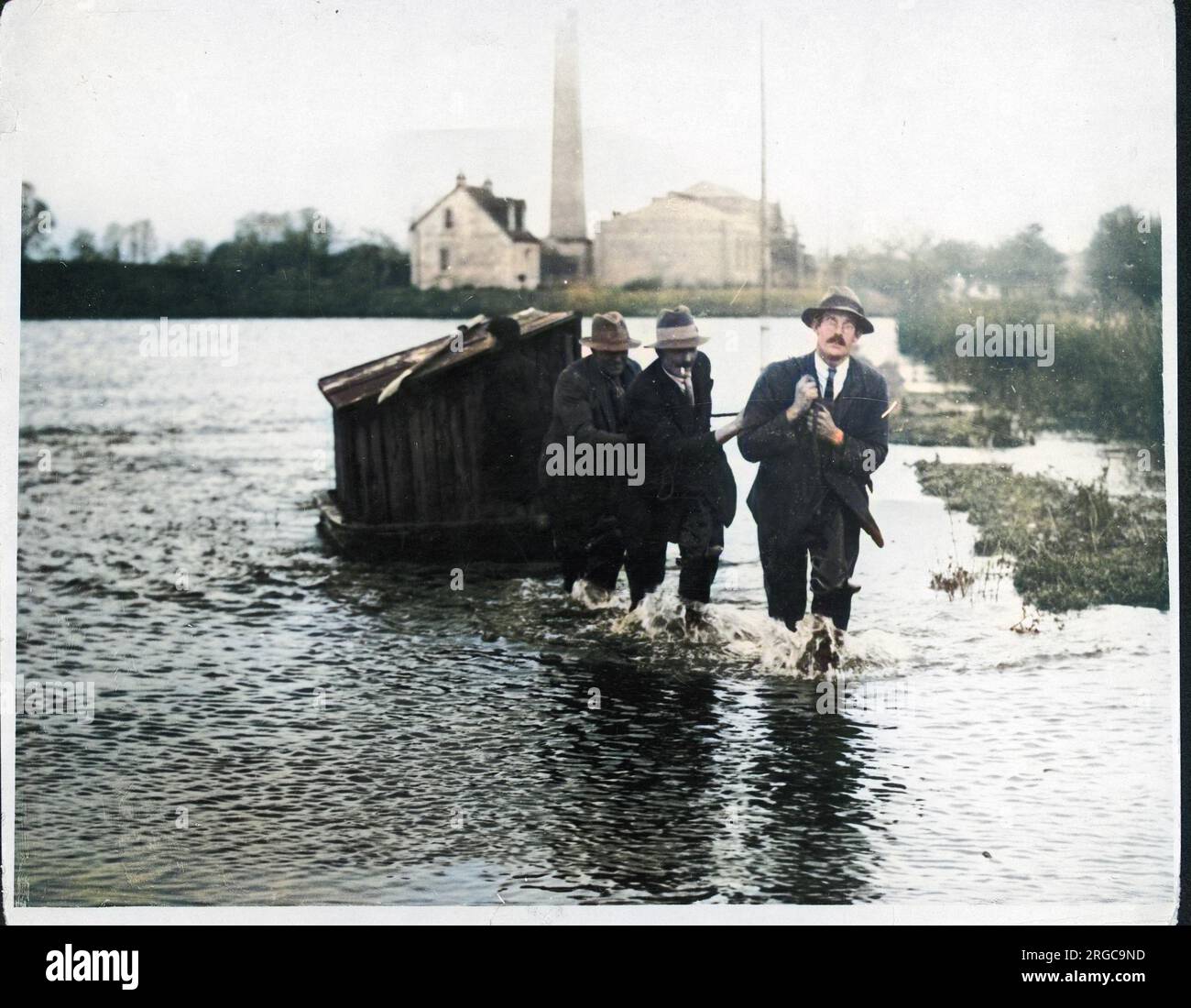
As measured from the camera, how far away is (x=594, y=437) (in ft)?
22.5

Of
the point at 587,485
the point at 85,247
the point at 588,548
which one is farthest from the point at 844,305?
the point at 85,247

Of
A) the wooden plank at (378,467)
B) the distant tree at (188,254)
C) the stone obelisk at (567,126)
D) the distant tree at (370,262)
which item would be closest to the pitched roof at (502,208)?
the stone obelisk at (567,126)

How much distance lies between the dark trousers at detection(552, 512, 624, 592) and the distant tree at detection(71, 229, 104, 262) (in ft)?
7.11

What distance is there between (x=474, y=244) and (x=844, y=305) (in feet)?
5.01

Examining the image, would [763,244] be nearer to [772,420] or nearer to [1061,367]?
[772,420]

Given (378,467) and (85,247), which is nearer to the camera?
(85,247)

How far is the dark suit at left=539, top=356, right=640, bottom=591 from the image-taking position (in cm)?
686

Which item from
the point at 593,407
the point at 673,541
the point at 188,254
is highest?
the point at 188,254

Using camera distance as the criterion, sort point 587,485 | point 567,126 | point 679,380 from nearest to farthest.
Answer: point 567,126 → point 679,380 → point 587,485

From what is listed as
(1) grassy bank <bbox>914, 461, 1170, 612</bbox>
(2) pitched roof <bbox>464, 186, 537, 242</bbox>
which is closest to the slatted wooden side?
(2) pitched roof <bbox>464, 186, 537, 242</bbox>

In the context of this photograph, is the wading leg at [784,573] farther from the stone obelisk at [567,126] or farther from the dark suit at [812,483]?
the stone obelisk at [567,126]

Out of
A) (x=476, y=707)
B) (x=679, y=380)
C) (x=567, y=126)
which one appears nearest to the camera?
(x=476, y=707)

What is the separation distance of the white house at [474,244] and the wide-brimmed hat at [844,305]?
1.17 meters

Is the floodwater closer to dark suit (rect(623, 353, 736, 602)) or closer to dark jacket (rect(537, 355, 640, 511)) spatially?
dark suit (rect(623, 353, 736, 602))
